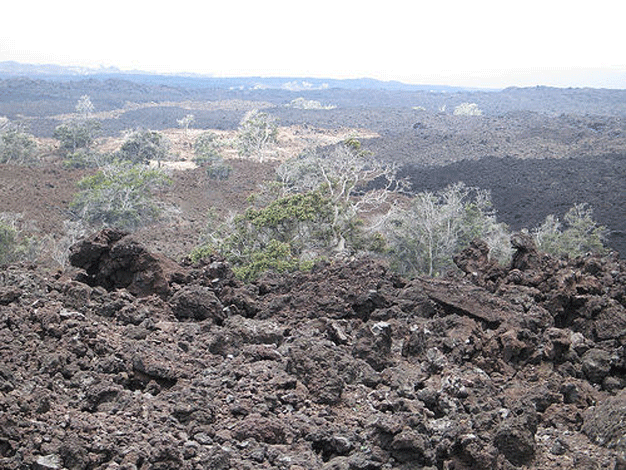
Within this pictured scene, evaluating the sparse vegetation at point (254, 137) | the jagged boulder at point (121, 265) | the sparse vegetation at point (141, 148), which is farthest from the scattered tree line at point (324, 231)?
the sparse vegetation at point (254, 137)

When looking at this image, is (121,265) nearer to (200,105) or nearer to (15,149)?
(15,149)

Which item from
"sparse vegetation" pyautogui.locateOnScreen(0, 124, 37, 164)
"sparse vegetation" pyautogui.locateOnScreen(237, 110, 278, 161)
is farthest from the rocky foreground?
"sparse vegetation" pyautogui.locateOnScreen(237, 110, 278, 161)

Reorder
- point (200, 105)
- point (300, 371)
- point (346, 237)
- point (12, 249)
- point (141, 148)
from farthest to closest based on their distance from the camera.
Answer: point (200, 105) → point (141, 148) → point (12, 249) → point (346, 237) → point (300, 371)

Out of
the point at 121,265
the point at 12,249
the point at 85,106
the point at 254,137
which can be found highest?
the point at 85,106

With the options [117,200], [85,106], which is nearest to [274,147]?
[85,106]

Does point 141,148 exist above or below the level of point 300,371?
below

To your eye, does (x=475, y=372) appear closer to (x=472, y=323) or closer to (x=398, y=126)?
(x=472, y=323)

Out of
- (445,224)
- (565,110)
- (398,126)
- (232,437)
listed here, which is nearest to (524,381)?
(232,437)

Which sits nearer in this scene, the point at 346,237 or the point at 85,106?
the point at 346,237

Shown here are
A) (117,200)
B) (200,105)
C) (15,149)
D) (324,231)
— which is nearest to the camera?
(324,231)
